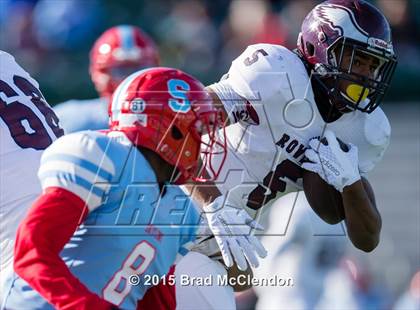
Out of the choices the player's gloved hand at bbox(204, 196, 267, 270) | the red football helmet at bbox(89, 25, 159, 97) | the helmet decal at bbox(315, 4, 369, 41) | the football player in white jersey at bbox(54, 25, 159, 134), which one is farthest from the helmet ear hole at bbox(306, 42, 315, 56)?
the red football helmet at bbox(89, 25, 159, 97)

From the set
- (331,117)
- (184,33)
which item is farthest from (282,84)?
(184,33)

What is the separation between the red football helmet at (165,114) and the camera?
3.04 m

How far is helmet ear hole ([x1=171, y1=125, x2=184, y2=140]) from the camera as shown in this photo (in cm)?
308

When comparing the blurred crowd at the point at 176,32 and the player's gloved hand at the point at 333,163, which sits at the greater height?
the player's gloved hand at the point at 333,163

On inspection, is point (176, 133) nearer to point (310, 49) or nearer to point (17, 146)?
point (17, 146)

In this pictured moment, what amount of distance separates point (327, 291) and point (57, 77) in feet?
9.95

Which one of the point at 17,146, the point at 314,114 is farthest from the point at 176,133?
the point at 314,114

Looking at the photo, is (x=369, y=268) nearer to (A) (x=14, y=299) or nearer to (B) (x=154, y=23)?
(B) (x=154, y=23)

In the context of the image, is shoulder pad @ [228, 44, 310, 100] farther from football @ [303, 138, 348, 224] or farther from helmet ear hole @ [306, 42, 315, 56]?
football @ [303, 138, 348, 224]

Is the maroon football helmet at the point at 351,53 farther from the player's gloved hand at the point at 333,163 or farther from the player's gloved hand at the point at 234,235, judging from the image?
the player's gloved hand at the point at 234,235

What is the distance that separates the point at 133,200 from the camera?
9.97 feet

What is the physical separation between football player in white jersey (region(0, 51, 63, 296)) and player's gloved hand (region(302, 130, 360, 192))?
0.93 m

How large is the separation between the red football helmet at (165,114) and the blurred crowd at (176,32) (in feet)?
17.3

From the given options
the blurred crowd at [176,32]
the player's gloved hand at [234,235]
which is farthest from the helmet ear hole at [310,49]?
the blurred crowd at [176,32]
